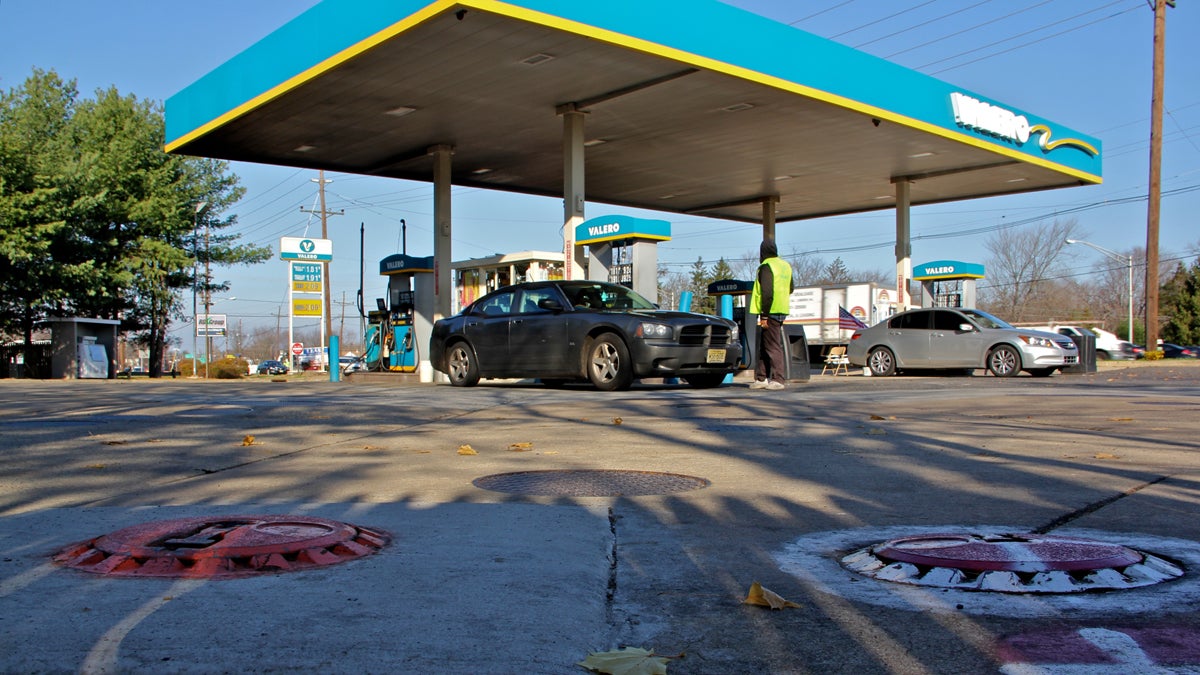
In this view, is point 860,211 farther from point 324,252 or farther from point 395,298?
point 324,252

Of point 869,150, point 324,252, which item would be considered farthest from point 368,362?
point 324,252

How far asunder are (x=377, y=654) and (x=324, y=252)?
3822cm

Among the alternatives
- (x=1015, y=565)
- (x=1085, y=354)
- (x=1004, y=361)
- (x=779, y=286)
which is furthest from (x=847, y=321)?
(x=1015, y=565)

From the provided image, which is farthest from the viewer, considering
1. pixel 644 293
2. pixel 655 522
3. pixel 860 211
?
pixel 860 211

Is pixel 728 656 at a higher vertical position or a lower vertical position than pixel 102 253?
lower

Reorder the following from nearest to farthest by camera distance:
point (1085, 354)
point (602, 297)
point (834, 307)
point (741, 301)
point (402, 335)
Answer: point (602, 297) < point (1085, 354) < point (402, 335) < point (741, 301) < point (834, 307)

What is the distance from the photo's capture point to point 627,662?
7.70ft

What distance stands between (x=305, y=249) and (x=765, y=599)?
124 ft

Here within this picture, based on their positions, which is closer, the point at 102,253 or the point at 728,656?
the point at 728,656

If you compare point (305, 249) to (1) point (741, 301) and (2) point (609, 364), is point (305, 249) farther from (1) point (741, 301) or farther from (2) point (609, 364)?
(2) point (609, 364)

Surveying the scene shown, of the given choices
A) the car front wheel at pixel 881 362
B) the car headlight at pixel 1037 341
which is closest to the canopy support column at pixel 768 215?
the car front wheel at pixel 881 362

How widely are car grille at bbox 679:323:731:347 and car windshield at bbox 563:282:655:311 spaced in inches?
38.8

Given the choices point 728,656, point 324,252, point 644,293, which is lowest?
point 728,656

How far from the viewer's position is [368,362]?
23062 mm
